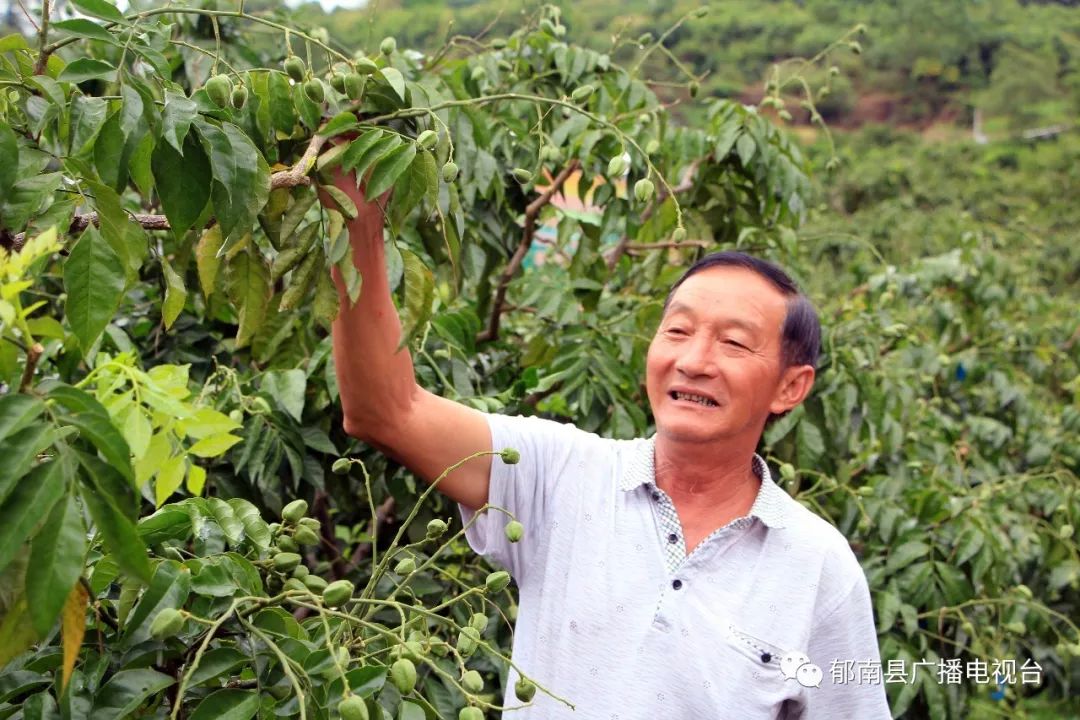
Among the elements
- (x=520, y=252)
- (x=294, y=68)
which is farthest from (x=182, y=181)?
(x=520, y=252)

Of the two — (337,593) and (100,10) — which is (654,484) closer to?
(337,593)

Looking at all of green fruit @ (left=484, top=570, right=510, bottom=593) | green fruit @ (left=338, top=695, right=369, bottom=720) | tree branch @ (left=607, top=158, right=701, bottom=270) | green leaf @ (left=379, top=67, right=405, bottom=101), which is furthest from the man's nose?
tree branch @ (left=607, top=158, right=701, bottom=270)

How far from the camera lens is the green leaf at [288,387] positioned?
1.80m

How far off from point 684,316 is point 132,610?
2.62ft

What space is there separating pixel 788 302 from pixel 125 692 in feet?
3.27

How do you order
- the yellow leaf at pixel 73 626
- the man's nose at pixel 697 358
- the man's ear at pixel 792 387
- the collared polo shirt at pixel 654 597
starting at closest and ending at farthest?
the yellow leaf at pixel 73 626 → the collared polo shirt at pixel 654 597 → the man's nose at pixel 697 358 → the man's ear at pixel 792 387

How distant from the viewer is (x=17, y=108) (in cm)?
114

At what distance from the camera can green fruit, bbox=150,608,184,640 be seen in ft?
3.27

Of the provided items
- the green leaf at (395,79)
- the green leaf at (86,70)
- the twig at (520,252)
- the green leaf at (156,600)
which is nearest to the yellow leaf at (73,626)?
the green leaf at (156,600)

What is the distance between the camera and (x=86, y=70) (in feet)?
3.56

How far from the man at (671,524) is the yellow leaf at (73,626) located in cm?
58

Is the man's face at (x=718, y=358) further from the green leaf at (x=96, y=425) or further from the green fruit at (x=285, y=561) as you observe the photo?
the green leaf at (x=96, y=425)

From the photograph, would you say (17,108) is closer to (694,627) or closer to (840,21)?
(694,627)

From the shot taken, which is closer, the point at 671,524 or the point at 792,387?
the point at 671,524
